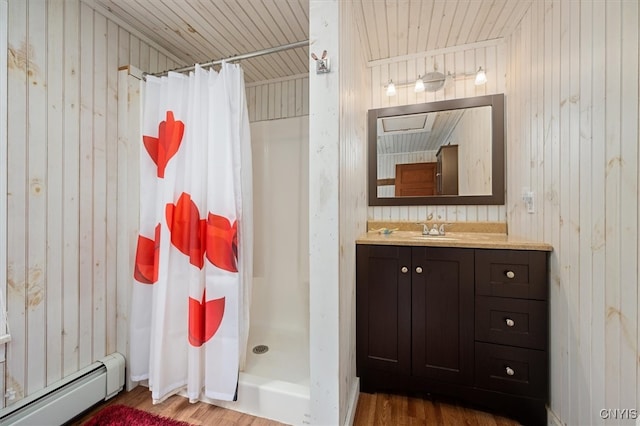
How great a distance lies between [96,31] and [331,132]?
1575mm

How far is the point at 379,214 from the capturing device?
205 cm

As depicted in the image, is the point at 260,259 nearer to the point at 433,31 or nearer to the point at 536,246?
the point at 536,246

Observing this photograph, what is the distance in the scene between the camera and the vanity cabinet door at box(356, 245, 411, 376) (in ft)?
4.70

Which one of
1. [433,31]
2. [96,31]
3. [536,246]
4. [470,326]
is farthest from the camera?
[433,31]

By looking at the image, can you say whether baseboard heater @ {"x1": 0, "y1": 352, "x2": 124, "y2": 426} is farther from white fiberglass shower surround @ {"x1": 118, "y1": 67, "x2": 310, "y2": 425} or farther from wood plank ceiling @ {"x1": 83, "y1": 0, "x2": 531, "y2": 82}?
wood plank ceiling @ {"x1": 83, "y1": 0, "x2": 531, "y2": 82}

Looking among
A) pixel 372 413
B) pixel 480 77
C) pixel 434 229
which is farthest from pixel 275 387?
pixel 480 77

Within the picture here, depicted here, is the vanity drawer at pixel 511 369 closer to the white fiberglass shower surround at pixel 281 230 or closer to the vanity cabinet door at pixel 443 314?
the vanity cabinet door at pixel 443 314

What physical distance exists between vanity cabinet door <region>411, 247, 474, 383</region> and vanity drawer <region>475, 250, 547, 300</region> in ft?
0.17

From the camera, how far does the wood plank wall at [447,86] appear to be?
181 cm

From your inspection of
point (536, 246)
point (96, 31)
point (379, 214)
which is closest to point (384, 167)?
point (379, 214)

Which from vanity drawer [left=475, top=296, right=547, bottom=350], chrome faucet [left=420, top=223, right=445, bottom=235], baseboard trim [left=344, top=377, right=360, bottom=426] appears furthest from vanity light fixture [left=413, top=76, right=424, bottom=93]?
baseboard trim [left=344, top=377, right=360, bottom=426]

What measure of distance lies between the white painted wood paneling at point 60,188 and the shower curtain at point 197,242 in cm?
23

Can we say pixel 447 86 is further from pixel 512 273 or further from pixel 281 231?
pixel 281 231

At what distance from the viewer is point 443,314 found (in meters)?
1.38
